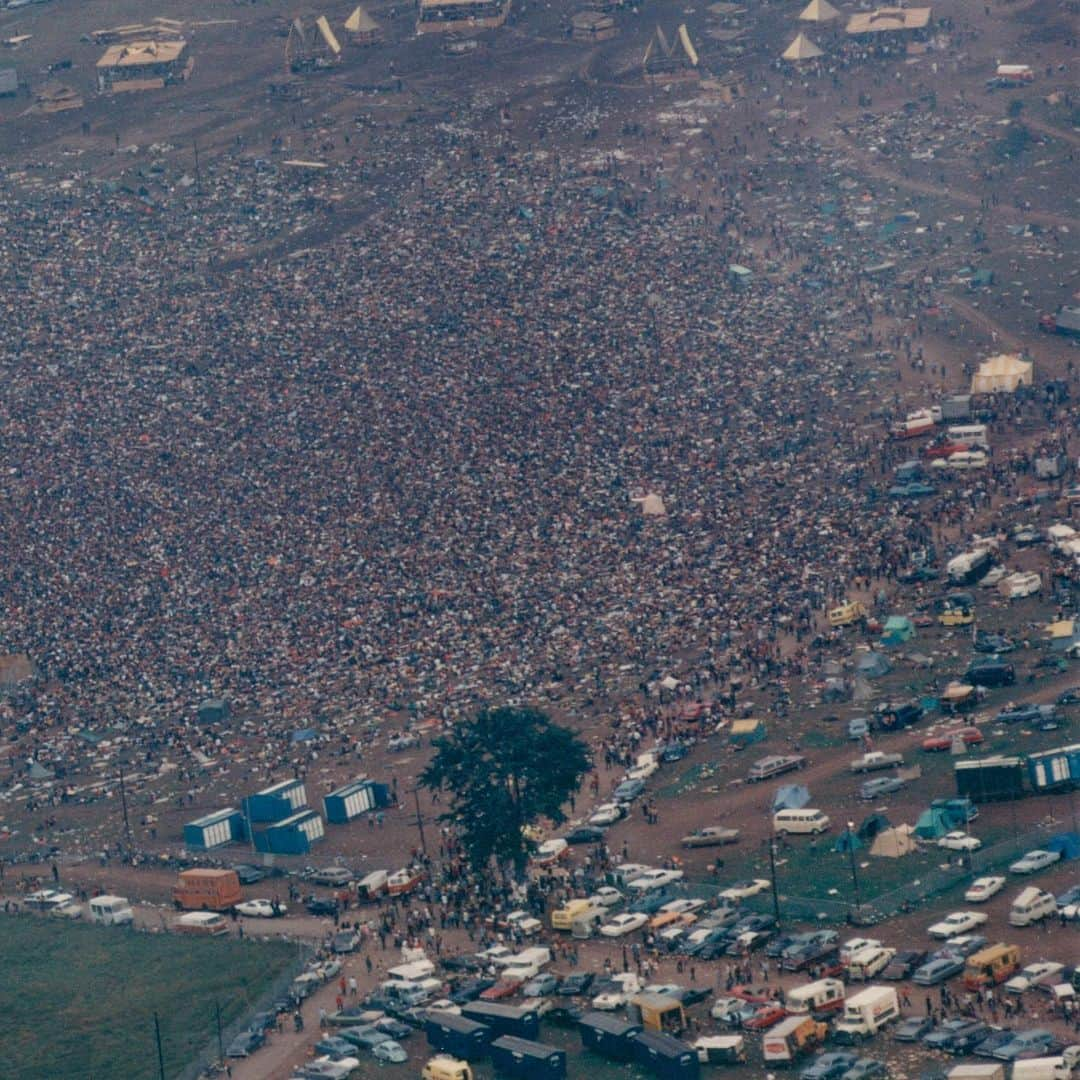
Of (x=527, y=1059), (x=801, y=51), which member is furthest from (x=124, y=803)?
(x=801, y=51)

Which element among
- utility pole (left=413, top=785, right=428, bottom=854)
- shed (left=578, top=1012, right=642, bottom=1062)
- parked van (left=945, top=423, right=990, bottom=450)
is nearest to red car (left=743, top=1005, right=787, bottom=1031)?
shed (left=578, top=1012, right=642, bottom=1062)

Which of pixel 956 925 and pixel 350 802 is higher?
pixel 956 925

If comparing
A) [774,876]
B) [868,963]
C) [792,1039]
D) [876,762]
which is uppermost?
[792,1039]

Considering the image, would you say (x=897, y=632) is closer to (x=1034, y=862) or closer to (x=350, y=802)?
(x=350, y=802)

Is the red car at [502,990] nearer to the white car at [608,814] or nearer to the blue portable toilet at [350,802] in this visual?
the white car at [608,814]

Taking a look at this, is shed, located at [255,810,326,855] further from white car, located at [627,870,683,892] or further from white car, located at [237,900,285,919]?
white car, located at [627,870,683,892]

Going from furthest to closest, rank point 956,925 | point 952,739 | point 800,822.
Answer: point 952,739
point 800,822
point 956,925

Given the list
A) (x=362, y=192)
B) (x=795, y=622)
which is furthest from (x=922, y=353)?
(x=362, y=192)
